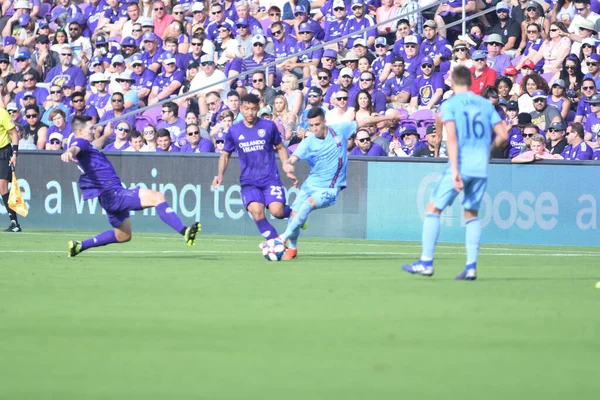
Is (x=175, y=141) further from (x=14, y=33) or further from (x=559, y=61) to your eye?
(x=14, y=33)

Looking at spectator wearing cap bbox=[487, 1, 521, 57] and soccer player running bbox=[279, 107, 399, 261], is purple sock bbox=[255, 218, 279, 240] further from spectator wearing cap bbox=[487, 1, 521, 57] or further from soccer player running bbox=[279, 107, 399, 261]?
spectator wearing cap bbox=[487, 1, 521, 57]

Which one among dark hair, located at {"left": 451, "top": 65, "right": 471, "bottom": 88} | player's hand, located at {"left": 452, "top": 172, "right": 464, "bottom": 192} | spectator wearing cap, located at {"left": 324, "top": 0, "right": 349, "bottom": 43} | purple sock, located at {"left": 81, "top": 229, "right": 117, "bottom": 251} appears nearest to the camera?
player's hand, located at {"left": 452, "top": 172, "right": 464, "bottom": 192}

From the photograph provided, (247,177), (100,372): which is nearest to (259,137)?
(247,177)

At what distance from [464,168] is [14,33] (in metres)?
20.6

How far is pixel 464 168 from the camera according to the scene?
1097 centimetres

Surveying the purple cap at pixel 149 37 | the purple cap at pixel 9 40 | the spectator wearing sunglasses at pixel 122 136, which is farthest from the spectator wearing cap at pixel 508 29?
the purple cap at pixel 9 40

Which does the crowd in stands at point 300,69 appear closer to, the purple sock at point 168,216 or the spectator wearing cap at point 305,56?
the spectator wearing cap at point 305,56

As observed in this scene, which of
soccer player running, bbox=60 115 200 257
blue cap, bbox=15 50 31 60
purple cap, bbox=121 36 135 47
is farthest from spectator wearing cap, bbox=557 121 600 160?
→ blue cap, bbox=15 50 31 60

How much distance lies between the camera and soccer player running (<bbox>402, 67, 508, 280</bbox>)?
35.8 ft

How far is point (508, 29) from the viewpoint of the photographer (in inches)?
856

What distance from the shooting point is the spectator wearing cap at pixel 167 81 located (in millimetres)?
24781

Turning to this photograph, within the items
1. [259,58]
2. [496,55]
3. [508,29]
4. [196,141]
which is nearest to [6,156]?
[196,141]

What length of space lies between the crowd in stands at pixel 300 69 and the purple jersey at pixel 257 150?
5.30 metres

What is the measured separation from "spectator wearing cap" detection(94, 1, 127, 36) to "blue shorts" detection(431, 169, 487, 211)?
59.1ft
